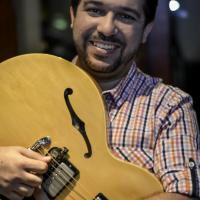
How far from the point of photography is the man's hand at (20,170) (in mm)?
1122

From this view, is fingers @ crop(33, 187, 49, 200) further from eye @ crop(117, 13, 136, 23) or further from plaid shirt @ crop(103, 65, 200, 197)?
eye @ crop(117, 13, 136, 23)

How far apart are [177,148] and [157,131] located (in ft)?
0.25

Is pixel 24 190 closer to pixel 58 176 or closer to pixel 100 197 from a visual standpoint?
pixel 58 176

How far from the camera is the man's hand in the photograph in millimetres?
1122

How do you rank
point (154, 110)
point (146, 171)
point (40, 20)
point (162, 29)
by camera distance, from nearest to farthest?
1. point (146, 171)
2. point (154, 110)
3. point (162, 29)
4. point (40, 20)

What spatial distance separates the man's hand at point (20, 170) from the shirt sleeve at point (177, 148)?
311 millimetres

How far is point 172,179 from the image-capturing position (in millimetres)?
1153

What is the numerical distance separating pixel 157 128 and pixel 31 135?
345 millimetres

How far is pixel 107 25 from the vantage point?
1.24 metres

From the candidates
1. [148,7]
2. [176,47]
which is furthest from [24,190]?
[176,47]

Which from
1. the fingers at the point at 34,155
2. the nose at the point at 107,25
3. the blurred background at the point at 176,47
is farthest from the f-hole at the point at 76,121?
the blurred background at the point at 176,47

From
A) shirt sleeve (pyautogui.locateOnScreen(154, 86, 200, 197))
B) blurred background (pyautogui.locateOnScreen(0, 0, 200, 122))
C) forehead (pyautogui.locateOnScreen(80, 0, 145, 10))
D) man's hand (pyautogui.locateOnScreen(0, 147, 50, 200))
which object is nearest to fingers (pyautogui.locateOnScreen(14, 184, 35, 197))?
man's hand (pyautogui.locateOnScreen(0, 147, 50, 200))

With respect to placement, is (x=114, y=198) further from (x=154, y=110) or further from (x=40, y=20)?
(x=40, y=20)

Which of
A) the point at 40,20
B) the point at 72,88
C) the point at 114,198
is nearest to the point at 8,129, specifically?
the point at 72,88
